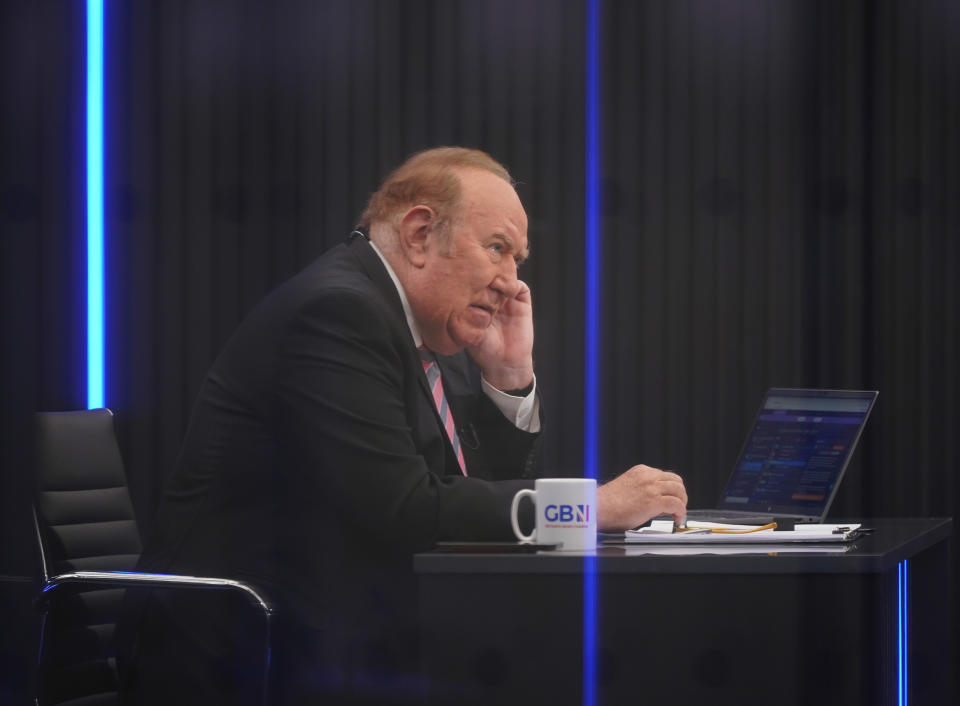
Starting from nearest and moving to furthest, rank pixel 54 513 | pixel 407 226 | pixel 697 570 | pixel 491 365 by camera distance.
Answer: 1. pixel 697 570
2. pixel 54 513
3. pixel 407 226
4. pixel 491 365

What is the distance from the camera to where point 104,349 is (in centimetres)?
328

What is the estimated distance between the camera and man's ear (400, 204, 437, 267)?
1.97 m

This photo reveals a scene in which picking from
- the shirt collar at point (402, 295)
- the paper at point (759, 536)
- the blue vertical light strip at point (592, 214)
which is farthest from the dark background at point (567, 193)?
the paper at point (759, 536)

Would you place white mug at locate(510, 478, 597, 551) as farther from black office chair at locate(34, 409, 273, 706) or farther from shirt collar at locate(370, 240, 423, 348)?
shirt collar at locate(370, 240, 423, 348)

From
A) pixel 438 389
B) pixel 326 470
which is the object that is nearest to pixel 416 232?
pixel 438 389

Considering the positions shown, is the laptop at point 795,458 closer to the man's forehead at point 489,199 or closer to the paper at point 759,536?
the paper at point 759,536

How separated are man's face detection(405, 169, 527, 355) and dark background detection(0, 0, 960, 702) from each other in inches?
47.8

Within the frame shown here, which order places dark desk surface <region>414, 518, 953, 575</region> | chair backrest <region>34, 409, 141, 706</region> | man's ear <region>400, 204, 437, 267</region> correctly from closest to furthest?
dark desk surface <region>414, 518, 953, 575</region> < chair backrest <region>34, 409, 141, 706</region> < man's ear <region>400, 204, 437, 267</region>

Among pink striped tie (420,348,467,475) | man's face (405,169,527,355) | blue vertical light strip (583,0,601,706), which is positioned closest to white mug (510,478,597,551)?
pink striped tie (420,348,467,475)

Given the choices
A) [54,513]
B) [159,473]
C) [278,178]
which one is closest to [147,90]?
[278,178]

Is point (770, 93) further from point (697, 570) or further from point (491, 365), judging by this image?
point (697, 570)

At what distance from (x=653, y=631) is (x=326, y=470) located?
53 centimetres

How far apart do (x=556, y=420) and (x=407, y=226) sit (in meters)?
1.41

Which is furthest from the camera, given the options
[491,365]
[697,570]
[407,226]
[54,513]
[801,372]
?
[801,372]
